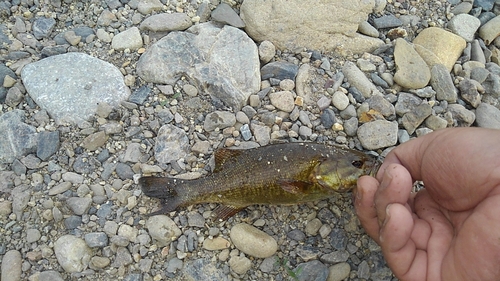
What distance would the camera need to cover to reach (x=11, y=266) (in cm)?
433

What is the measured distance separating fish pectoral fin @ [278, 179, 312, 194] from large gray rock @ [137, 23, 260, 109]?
113 cm

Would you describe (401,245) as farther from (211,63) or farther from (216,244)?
(211,63)

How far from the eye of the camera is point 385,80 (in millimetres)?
5285

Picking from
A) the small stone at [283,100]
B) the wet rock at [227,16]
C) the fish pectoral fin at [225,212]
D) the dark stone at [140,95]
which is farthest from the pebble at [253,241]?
the wet rock at [227,16]

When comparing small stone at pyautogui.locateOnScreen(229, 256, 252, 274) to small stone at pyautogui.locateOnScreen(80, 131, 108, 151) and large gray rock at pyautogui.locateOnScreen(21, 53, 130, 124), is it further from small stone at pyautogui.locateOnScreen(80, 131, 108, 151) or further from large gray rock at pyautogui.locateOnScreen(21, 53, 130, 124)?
large gray rock at pyautogui.locateOnScreen(21, 53, 130, 124)

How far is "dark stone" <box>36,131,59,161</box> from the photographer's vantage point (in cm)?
480

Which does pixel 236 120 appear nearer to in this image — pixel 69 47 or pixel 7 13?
pixel 69 47

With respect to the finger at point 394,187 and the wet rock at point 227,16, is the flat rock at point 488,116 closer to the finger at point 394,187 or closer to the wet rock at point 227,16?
the finger at point 394,187

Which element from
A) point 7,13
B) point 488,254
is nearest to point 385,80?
point 488,254

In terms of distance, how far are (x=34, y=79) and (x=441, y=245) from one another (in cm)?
424

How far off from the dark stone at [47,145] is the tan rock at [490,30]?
500cm

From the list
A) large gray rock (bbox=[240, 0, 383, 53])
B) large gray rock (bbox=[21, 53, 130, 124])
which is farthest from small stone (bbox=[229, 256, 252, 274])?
large gray rock (bbox=[240, 0, 383, 53])

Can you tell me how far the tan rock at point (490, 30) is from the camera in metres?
5.83

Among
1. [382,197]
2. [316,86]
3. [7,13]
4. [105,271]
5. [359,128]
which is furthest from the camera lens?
[7,13]
